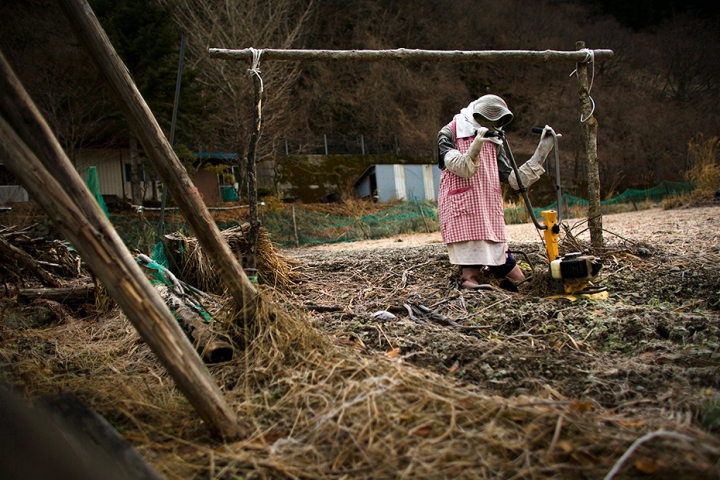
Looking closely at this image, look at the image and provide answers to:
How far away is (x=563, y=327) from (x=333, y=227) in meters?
9.30

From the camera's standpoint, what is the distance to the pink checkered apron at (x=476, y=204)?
4.08m

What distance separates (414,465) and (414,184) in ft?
64.0

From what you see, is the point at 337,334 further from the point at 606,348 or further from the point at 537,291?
the point at 537,291

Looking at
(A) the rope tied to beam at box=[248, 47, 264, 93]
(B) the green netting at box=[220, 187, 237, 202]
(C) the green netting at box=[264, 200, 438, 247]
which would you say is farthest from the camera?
(B) the green netting at box=[220, 187, 237, 202]

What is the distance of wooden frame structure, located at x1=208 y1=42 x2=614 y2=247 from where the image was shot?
4103mm

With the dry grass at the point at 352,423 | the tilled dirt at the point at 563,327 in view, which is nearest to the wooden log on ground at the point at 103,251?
the dry grass at the point at 352,423

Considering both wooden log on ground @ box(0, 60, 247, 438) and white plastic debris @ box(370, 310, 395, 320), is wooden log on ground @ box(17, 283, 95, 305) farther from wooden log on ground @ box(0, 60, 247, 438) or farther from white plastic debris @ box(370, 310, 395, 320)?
wooden log on ground @ box(0, 60, 247, 438)

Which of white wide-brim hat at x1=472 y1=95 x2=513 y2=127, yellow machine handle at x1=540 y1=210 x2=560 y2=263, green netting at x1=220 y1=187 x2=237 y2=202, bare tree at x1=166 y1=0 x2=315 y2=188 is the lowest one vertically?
yellow machine handle at x1=540 y1=210 x2=560 y2=263

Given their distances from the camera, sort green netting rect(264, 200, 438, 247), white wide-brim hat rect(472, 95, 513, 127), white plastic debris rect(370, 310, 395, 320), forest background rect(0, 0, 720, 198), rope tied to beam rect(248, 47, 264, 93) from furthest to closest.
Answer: forest background rect(0, 0, 720, 198) < green netting rect(264, 200, 438, 247) < white wide-brim hat rect(472, 95, 513, 127) < rope tied to beam rect(248, 47, 264, 93) < white plastic debris rect(370, 310, 395, 320)

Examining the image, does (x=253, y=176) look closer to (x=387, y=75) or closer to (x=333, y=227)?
(x=333, y=227)

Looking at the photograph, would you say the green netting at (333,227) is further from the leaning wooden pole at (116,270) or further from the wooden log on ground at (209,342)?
the leaning wooden pole at (116,270)

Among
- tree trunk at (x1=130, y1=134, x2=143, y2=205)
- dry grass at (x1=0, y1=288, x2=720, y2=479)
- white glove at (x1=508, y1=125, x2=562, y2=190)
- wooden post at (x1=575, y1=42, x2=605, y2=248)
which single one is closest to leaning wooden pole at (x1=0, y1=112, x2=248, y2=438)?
dry grass at (x1=0, y1=288, x2=720, y2=479)

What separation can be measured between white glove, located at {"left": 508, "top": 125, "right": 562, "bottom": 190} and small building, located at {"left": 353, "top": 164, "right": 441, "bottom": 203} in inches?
599

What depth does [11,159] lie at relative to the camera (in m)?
1.51
